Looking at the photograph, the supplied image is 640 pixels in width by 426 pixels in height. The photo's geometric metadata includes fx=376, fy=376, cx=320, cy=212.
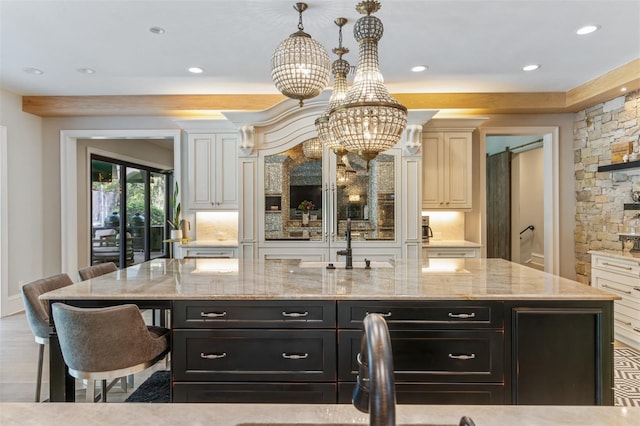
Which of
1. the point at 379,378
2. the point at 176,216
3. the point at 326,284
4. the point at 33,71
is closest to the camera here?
the point at 379,378

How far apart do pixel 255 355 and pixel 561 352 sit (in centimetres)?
161

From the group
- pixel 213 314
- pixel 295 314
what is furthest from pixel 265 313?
pixel 213 314

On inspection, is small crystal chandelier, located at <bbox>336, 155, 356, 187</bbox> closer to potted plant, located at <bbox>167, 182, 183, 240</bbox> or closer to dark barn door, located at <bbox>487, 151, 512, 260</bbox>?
potted plant, located at <bbox>167, 182, 183, 240</bbox>

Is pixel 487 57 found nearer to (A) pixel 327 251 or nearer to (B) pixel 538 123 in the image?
(B) pixel 538 123

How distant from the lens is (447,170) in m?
4.86

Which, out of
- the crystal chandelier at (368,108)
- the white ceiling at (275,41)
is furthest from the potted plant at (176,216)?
the crystal chandelier at (368,108)

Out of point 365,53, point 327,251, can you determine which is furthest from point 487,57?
point 327,251

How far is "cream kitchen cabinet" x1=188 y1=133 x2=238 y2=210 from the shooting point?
491 cm

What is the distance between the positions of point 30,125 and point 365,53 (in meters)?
5.18

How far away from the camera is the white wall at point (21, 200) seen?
4770mm

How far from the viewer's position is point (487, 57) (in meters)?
3.75

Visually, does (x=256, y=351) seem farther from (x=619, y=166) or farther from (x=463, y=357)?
(x=619, y=166)

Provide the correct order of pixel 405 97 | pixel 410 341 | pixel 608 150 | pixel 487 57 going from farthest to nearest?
pixel 405 97
pixel 608 150
pixel 487 57
pixel 410 341

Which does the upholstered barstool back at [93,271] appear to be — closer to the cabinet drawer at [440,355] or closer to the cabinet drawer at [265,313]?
the cabinet drawer at [265,313]
